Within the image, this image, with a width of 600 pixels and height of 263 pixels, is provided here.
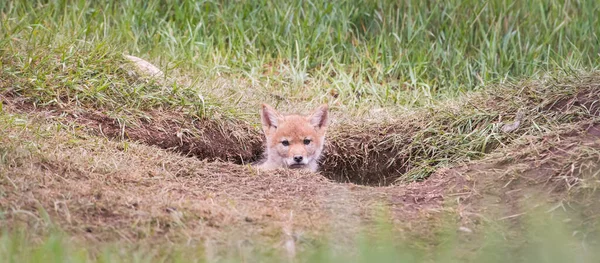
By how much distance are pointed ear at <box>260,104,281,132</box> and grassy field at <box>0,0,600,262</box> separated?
0.25m

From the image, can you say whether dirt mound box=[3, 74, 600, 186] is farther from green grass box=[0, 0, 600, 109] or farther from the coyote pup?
green grass box=[0, 0, 600, 109]

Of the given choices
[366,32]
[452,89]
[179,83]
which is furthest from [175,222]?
[366,32]

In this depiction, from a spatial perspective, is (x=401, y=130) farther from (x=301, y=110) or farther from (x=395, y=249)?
(x=395, y=249)

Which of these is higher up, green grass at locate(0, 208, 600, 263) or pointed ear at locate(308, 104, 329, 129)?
green grass at locate(0, 208, 600, 263)

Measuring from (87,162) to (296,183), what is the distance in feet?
4.46

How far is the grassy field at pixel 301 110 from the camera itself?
391 cm

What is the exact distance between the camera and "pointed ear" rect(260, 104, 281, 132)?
6879mm

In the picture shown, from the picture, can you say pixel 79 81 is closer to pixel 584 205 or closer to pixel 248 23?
pixel 248 23

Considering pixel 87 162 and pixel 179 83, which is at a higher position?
pixel 87 162

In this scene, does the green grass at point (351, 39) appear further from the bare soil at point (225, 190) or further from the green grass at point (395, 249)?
the green grass at point (395, 249)

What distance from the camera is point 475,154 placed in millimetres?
6145

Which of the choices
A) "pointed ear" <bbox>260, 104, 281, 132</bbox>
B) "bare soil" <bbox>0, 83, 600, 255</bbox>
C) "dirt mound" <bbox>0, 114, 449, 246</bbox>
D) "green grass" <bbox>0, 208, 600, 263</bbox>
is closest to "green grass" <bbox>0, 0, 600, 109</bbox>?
"pointed ear" <bbox>260, 104, 281, 132</bbox>

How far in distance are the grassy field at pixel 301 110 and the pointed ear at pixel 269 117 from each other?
25cm

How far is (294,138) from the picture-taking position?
7.00 m
